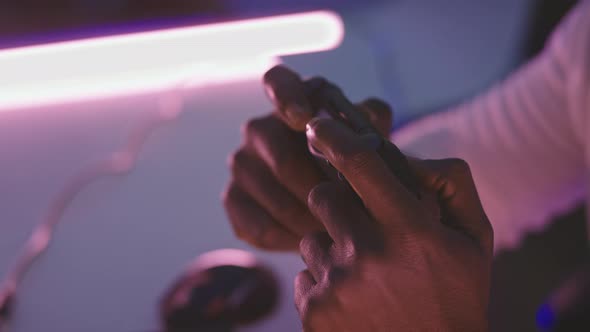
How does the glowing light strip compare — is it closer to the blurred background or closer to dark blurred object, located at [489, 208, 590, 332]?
the blurred background

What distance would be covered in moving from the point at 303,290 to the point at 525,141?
17.8 inches

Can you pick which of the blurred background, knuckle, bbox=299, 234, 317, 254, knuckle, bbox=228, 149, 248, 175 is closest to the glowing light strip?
A: the blurred background

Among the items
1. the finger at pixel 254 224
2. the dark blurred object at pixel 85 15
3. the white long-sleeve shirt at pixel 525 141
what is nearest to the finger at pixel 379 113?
the finger at pixel 254 224

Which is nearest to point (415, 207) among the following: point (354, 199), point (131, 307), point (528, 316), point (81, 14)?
point (354, 199)

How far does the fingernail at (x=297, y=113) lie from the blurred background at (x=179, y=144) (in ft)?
0.50

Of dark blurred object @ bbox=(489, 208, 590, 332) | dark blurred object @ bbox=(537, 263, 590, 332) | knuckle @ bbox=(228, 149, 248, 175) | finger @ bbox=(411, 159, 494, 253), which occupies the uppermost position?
finger @ bbox=(411, 159, 494, 253)

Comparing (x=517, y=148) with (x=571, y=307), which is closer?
(x=571, y=307)

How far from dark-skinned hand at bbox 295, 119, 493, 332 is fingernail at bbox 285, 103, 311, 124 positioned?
3.4 inches

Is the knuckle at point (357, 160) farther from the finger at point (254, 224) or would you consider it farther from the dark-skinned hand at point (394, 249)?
the finger at point (254, 224)

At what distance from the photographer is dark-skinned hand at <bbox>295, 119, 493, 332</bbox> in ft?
0.73

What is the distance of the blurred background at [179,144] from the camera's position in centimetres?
47

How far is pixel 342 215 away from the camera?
9.6 inches

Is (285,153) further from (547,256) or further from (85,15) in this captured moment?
(547,256)

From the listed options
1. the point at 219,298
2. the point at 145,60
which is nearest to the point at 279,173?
the point at 219,298
